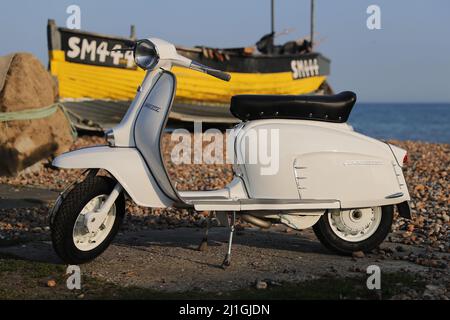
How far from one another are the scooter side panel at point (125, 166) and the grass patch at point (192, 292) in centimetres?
66

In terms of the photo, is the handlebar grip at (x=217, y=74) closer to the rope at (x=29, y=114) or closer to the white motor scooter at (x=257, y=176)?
the white motor scooter at (x=257, y=176)

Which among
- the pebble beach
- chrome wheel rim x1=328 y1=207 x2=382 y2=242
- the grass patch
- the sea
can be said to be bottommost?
the sea

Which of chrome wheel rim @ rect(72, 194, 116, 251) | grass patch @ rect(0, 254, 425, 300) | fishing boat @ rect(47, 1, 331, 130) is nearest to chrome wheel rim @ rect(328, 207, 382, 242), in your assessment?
grass patch @ rect(0, 254, 425, 300)

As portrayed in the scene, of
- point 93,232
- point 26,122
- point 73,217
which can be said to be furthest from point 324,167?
point 26,122

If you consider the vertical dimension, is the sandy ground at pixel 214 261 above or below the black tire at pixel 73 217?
below

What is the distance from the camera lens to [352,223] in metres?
5.31

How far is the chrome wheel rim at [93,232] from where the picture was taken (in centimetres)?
469

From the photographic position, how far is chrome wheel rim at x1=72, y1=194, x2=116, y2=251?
4688mm

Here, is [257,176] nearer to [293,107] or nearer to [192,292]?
[293,107]

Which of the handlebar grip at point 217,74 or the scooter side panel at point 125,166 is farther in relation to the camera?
the handlebar grip at point 217,74

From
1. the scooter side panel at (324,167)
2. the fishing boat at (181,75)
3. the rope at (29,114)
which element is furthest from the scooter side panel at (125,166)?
the fishing boat at (181,75)

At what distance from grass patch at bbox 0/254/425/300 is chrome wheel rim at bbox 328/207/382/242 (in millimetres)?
696

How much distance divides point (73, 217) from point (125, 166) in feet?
1.56

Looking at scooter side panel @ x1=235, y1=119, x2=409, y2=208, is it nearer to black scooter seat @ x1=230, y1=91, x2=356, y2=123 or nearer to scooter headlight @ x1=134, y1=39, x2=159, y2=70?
black scooter seat @ x1=230, y1=91, x2=356, y2=123
